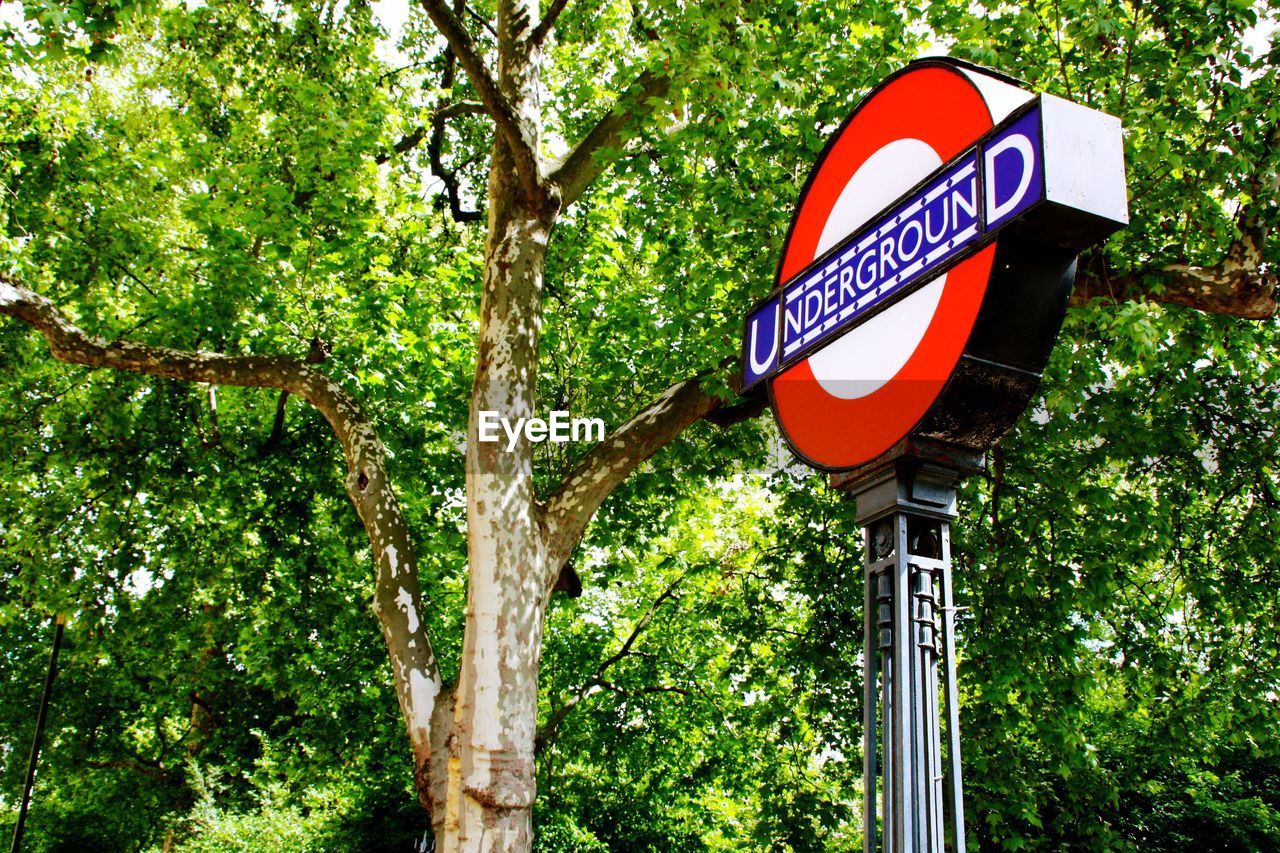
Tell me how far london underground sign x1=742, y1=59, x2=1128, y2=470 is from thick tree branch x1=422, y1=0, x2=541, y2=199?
5.94m

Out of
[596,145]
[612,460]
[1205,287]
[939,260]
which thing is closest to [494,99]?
[596,145]

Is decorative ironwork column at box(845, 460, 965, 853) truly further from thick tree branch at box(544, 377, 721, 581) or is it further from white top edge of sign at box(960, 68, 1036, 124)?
thick tree branch at box(544, 377, 721, 581)

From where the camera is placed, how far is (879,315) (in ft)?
5.28

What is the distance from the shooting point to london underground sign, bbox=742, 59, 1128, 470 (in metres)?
1.33

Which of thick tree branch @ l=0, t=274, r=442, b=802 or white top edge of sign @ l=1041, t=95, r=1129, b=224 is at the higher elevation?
thick tree branch @ l=0, t=274, r=442, b=802

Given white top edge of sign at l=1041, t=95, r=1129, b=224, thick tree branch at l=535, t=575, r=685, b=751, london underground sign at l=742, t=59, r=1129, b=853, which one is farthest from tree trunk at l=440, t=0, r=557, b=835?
white top edge of sign at l=1041, t=95, r=1129, b=224

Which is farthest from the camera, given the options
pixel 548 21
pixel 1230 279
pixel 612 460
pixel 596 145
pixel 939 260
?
pixel 596 145

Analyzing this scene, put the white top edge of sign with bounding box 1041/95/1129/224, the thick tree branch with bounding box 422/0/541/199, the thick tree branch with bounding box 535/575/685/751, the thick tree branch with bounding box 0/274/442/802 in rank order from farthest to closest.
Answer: the thick tree branch with bounding box 535/575/685/751 → the thick tree branch with bounding box 422/0/541/199 → the thick tree branch with bounding box 0/274/442/802 → the white top edge of sign with bounding box 1041/95/1129/224

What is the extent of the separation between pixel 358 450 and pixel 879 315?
21.3 feet

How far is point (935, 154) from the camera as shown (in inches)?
62.9

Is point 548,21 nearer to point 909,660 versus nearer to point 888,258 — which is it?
point 888,258

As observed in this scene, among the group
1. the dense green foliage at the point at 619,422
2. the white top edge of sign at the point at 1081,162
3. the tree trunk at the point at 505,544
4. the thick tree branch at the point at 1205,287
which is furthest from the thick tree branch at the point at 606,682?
the white top edge of sign at the point at 1081,162

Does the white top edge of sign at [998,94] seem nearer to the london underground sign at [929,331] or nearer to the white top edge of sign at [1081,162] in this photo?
the london underground sign at [929,331]

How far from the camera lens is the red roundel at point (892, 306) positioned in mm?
1479
